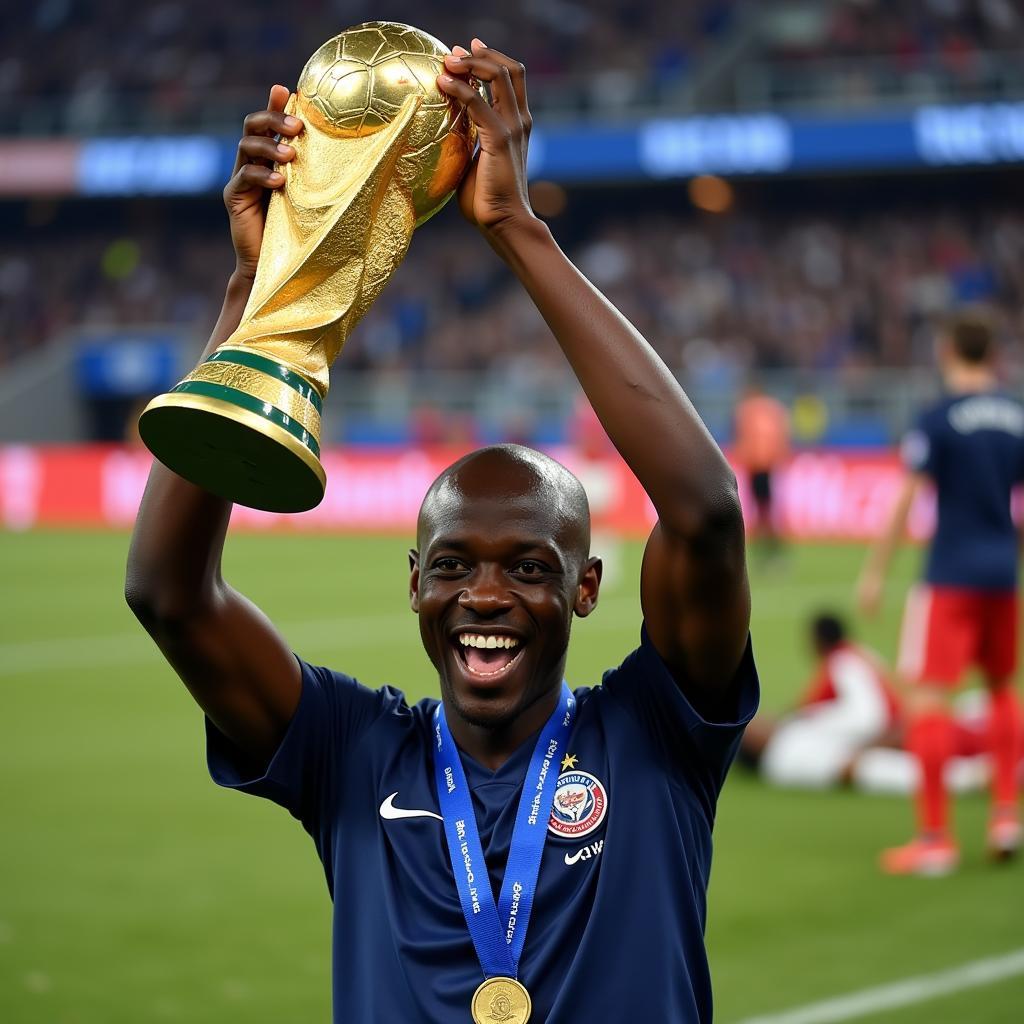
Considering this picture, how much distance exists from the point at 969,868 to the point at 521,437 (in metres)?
14.5

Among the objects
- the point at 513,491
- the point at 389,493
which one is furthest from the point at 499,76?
the point at 389,493

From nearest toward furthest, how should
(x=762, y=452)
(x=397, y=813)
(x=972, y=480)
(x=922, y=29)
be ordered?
(x=397, y=813)
(x=972, y=480)
(x=762, y=452)
(x=922, y=29)

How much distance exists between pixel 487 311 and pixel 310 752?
29.4 metres

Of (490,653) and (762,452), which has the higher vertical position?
(762,452)

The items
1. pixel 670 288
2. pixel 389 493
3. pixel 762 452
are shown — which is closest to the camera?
pixel 762 452

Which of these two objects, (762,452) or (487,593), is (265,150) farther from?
(762,452)

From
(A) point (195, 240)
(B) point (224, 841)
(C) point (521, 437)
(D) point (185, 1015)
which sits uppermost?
(A) point (195, 240)

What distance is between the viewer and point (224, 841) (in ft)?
24.1

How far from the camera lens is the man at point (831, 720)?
27.1 feet

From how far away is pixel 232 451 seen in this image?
2066mm

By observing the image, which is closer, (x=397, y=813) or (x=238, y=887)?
(x=397, y=813)

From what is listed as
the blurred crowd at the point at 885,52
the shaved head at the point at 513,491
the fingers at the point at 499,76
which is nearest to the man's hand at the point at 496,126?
the fingers at the point at 499,76

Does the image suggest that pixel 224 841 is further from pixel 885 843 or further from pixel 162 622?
pixel 162 622

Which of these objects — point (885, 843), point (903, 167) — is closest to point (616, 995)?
point (885, 843)
